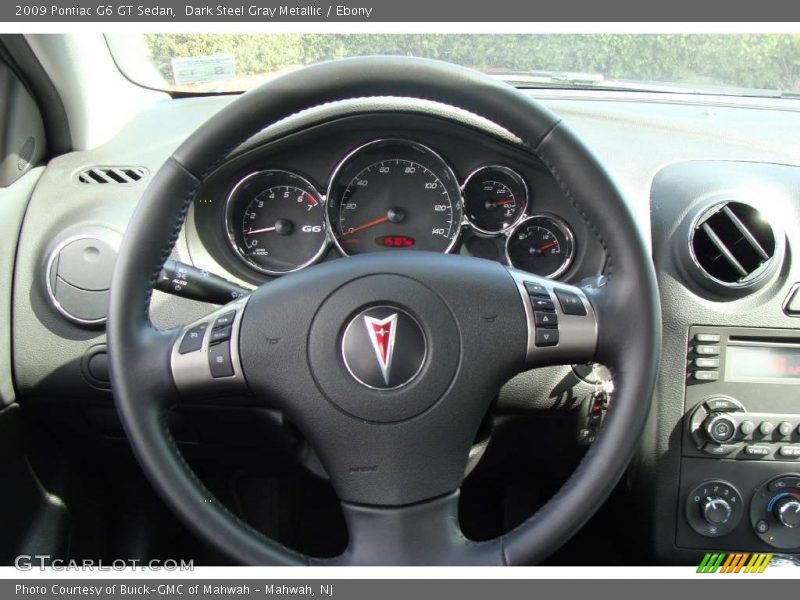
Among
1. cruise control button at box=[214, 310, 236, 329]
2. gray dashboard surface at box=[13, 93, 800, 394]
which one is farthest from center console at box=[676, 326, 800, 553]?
cruise control button at box=[214, 310, 236, 329]

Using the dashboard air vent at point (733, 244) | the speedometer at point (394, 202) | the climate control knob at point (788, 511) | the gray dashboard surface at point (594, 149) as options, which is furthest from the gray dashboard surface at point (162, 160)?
the climate control knob at point (788, 511)

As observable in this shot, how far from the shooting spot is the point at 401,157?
6.22ft

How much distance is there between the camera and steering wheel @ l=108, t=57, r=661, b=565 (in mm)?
1224

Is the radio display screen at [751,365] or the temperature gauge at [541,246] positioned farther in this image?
the temperature gauge at [541,246]

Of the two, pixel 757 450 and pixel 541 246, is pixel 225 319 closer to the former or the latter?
pixel 541 246

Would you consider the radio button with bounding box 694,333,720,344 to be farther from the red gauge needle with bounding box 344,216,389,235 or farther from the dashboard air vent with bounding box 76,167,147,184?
the dashboard air vent with bounding box 76,167,147,184

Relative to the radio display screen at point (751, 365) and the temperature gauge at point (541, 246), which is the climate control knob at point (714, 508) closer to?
the radio display screen at point (751, 365)

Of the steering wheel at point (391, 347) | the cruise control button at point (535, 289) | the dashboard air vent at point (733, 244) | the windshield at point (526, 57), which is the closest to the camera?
the steering wheel at point (391, 347)

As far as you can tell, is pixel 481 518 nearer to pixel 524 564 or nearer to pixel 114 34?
pixel 524 564

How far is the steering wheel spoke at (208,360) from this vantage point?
50.8 inches

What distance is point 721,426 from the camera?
1.74m

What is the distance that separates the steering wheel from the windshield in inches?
30.5

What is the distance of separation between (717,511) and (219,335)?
1229 mm

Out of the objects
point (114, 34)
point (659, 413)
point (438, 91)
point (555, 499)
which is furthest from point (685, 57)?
point (114, 34)
